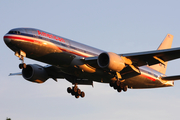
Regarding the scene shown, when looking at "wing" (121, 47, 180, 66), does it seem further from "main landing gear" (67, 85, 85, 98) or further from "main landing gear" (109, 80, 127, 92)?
"main landing gear" (67, 85, 85, 98)

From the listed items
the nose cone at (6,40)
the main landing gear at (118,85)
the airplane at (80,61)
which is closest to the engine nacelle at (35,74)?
the airplane at (80,61)

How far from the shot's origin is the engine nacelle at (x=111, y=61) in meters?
33.0

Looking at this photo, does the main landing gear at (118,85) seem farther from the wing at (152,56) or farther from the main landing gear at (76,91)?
the main landing gear at (76,91)

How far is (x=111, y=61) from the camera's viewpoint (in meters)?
32.9

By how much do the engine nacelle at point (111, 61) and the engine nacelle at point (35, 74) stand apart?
9102mm

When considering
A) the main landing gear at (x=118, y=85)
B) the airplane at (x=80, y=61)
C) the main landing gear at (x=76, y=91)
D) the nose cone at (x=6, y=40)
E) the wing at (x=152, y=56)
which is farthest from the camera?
the main landing gear at (x=76, y=91)

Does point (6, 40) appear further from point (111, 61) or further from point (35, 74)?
point (111, 61)

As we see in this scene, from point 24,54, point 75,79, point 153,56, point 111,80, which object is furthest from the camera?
point 75,79

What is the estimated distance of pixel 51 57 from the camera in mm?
32750

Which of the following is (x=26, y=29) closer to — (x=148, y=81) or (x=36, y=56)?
(x=36, y=56)

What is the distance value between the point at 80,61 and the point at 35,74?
7738 mm

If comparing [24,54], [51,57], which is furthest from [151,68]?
[24,54]

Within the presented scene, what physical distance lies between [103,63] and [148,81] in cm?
841

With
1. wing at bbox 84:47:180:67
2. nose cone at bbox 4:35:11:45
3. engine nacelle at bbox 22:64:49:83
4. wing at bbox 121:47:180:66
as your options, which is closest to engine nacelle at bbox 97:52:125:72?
wing at bbox 84:47:180:67
